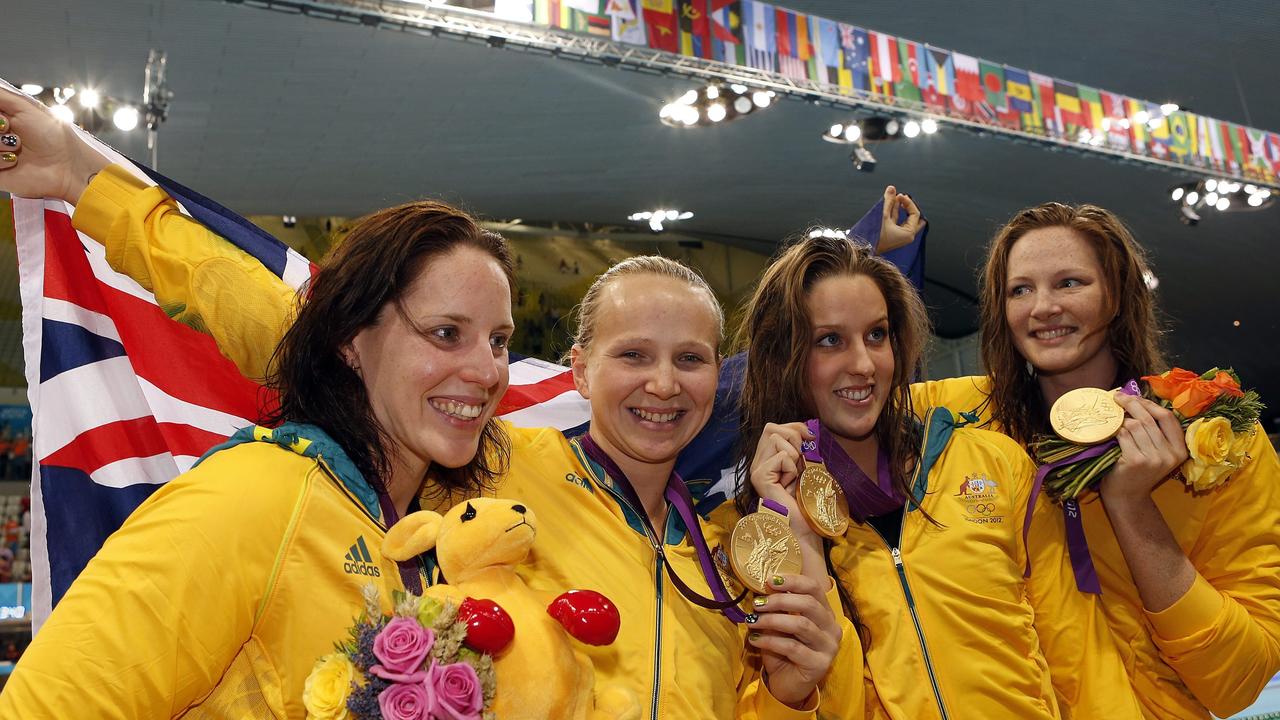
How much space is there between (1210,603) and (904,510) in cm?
69

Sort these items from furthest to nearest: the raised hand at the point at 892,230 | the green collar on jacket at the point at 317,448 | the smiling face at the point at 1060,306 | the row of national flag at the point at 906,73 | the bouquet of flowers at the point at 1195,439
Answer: the row of national flag at the point at 906,73
the raised hand at the point at 892,230
the smiling face at the point at 1060,306
the bouquet of flowers at the point at 1195,439
the green collar on jacket at the point at 317,448

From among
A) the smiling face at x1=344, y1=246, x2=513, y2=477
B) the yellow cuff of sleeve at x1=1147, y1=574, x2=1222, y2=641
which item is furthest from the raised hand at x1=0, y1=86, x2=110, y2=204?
the yellow cuff of sleeve at x1=1147, y1=574, x2=1222, y2=641

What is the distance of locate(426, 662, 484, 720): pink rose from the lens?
1119 millimetres

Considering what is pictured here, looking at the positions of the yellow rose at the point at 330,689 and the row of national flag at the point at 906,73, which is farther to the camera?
the row of national flag at the point at 906,73

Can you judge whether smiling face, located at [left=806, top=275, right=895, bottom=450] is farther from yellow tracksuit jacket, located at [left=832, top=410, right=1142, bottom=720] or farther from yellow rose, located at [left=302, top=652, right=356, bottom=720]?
yellow rose, located at [left=302, top=652, right=356, bottom=720]

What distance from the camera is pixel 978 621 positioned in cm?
206

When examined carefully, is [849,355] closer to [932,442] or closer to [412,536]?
[932,442]

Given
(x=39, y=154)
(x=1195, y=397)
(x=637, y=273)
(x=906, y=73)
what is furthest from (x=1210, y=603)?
(x=906, y=73)

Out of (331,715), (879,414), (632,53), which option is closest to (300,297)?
(331,715)

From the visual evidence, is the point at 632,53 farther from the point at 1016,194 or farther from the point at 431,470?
the point at 1016,194

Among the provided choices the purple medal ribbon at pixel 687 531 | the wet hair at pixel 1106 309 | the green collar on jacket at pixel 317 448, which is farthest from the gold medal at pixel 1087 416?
the green collar on jacket at pixel 317 448

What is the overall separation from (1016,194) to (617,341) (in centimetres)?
992

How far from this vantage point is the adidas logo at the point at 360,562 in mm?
1451

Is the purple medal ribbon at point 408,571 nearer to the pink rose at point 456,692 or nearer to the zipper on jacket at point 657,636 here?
the pink rose at point 456,692
